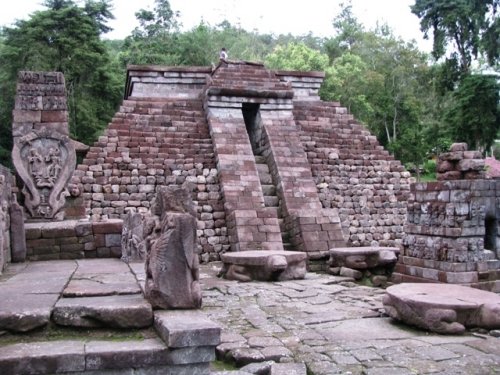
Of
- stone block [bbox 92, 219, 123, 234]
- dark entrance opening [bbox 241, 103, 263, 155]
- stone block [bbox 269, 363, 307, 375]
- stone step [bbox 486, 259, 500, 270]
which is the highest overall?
dark entrance opening [bbox 241, 103, 263, 155]

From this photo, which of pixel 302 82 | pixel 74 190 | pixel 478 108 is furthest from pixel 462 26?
pixel 74 190

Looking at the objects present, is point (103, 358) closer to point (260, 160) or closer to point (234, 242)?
point (234, 242)

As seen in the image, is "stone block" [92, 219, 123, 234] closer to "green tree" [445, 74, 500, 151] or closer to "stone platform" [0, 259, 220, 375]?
"stone platform" [0, 259, 220, 375]

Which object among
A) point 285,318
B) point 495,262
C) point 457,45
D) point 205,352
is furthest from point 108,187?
point 457,45

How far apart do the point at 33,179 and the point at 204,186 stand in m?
5.01

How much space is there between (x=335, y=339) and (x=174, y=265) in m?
1.94

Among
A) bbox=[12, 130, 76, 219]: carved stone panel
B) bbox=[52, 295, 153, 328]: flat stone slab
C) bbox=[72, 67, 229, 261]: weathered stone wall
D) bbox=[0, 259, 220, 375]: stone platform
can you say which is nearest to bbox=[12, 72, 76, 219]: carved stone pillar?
bbox=[12, 130, 76, 219]: carved stone panel

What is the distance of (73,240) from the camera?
808 centimetres

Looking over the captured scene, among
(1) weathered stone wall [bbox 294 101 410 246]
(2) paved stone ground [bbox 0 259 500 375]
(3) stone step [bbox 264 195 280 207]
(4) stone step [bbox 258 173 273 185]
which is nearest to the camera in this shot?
(2) paved stone ground [bbox 0 259 500 375]

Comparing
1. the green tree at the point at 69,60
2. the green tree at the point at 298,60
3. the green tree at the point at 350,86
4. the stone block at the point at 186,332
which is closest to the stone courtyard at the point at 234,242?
the stone block at the point at 186,332

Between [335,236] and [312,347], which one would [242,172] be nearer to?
[335,236]

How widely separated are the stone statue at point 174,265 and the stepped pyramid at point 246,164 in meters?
7.09

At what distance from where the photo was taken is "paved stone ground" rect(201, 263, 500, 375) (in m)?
4.46

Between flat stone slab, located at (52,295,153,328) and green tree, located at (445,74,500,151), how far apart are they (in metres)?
22.7
